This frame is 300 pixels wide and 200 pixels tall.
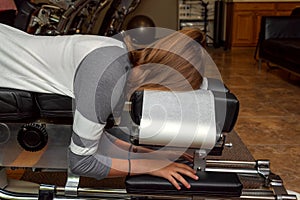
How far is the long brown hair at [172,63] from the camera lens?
3.58 feet

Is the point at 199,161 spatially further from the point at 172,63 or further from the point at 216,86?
the point at 172,63

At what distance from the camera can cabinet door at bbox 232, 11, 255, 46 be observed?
22.3 ft

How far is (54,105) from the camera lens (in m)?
1.26

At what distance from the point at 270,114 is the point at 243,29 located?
162 inches

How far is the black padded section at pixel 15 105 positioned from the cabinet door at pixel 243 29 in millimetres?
5977

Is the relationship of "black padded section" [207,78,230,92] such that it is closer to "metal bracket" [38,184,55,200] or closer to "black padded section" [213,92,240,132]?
Result: "black padded section" [213,92,240,132]

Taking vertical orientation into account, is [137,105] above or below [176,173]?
above

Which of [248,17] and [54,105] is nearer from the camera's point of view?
[54,105]

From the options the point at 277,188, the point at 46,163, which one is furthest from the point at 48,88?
the point at 277,188

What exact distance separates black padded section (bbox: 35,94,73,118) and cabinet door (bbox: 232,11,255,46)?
19.4 feet

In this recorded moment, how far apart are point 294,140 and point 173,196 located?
1523 mm

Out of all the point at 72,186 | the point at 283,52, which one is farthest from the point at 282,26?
the point at 72,186

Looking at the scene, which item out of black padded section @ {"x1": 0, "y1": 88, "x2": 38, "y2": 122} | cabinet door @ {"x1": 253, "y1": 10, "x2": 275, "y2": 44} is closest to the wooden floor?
black padded section @ {"x1": 0, "y1": 88, "x2": 38, "y2": 122}

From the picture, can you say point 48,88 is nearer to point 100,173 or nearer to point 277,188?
point 100,173
